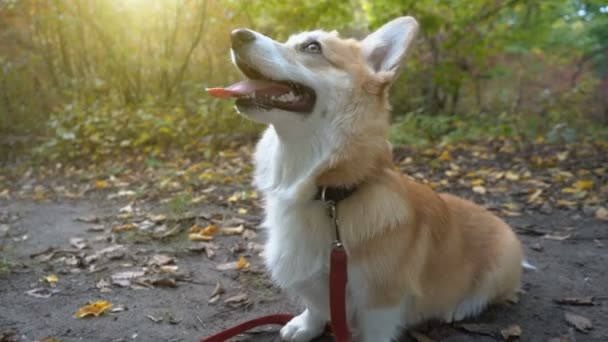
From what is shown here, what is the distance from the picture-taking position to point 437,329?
2762mm

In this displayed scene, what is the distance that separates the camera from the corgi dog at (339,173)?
7.37 feet

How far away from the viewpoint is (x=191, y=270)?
3.59 metres

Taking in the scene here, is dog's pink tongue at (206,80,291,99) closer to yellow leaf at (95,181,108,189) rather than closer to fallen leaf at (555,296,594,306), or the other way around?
fallen leaf at (555,296,594,306)

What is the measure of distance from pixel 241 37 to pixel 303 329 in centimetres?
157

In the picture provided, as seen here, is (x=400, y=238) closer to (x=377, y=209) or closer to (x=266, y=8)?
(x=377, y=209)

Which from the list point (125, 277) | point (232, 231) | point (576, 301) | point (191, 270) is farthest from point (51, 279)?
point (576, 301)

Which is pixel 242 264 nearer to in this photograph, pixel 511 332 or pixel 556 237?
pixel 511 332

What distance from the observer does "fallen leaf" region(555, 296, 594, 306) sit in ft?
9.74

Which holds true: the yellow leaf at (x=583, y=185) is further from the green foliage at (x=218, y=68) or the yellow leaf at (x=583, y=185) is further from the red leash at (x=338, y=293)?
the red leash at (x=338, y=293)

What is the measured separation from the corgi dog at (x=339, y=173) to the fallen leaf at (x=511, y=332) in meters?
0.51

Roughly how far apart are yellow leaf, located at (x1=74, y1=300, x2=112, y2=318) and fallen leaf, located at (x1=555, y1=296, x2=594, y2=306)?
2.81 metres

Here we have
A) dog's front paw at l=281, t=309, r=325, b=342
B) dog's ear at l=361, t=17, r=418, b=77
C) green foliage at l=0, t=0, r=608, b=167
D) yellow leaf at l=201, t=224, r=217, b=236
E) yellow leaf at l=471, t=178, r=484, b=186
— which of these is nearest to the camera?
dog's ear at l=361, t=17, r=418, b=77

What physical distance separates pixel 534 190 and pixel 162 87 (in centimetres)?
720

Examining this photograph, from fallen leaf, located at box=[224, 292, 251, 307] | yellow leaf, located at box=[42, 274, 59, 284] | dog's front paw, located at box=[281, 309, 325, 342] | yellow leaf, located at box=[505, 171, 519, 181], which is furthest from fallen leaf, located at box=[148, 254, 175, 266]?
yellow leaf, located at box=[505, 171, 519, 181]
